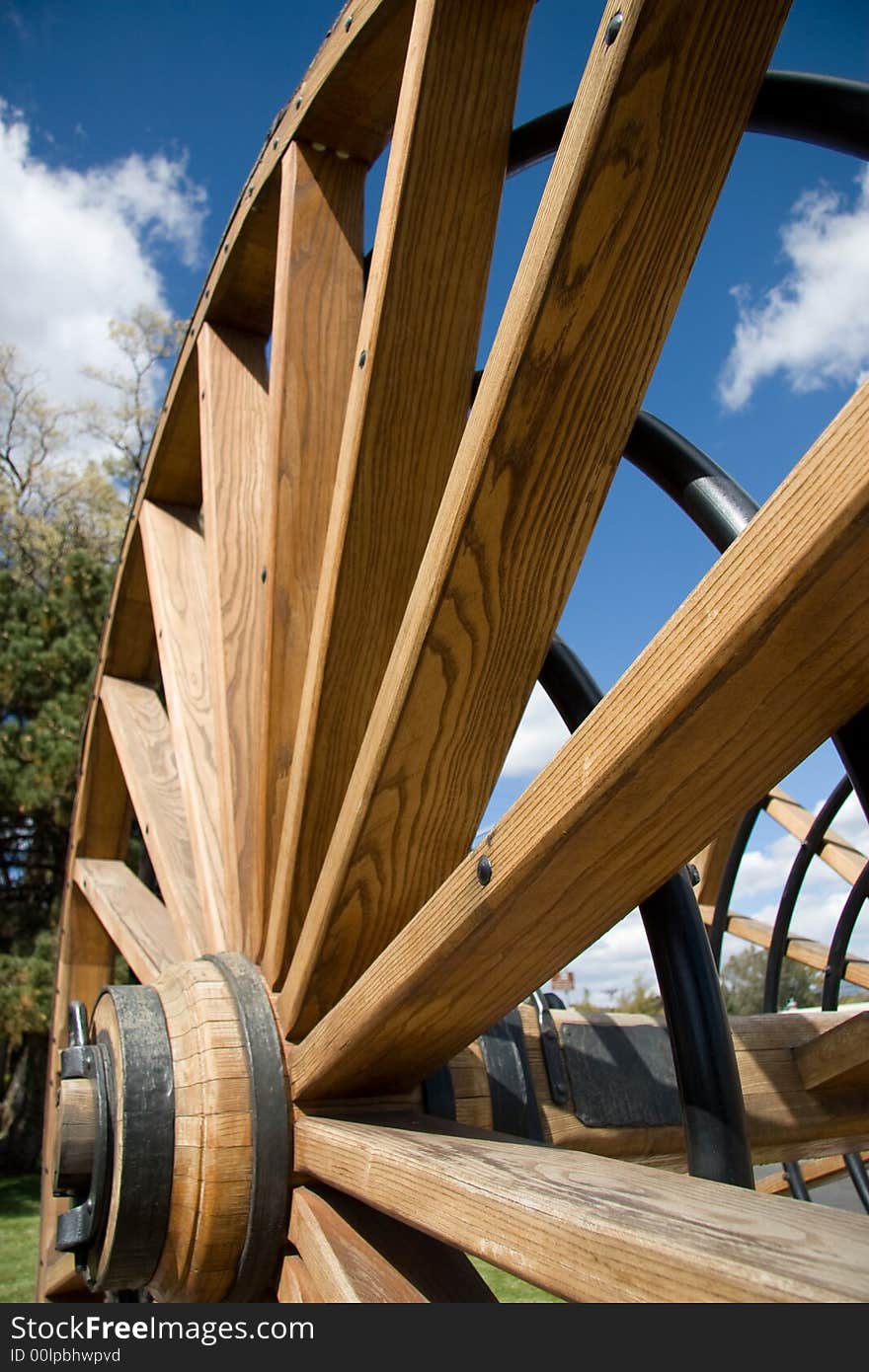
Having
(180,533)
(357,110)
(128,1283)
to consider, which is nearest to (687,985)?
(128,1283)

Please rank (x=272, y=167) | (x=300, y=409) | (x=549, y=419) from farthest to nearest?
(x=272, y=167), (x=300, y=409), (x=549, y=419)

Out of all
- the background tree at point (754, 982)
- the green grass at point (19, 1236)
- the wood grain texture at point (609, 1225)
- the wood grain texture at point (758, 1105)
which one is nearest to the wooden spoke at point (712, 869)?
the wood grain texture at point (758, 1105)

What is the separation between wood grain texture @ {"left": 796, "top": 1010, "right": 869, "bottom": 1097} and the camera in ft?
6.10

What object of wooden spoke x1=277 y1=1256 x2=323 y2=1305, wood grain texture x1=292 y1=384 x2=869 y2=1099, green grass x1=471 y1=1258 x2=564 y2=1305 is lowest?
green grass x1=471 y1=1258 x2=564 y2=1305

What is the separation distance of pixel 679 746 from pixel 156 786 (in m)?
2.33

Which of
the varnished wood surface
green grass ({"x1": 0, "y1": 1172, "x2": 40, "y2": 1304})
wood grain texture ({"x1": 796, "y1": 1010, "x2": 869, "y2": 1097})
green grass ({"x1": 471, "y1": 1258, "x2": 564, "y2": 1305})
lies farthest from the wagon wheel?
green grass ({"x1": 0, "y1": 1172, "x2": 40, "y2": 1304})

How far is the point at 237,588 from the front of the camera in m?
2.35

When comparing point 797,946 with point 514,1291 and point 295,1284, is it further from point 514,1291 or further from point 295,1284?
point 295,1284

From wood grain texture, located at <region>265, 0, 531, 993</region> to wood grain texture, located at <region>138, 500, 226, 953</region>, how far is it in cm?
49

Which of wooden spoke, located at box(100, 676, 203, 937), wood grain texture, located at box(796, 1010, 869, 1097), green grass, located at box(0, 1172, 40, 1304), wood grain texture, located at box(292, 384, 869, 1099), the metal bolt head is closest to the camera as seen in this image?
wood grain texture, located at box(292, 384, 869, 1099)

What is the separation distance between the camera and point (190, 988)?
1.77 meters

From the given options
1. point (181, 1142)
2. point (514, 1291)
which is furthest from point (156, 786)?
point (514, 1291)

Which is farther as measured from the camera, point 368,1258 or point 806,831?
point 806,831

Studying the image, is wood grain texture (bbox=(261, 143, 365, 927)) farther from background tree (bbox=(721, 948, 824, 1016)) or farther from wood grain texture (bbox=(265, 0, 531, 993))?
background tree (bbox=(721, 948, 824, 1016))
